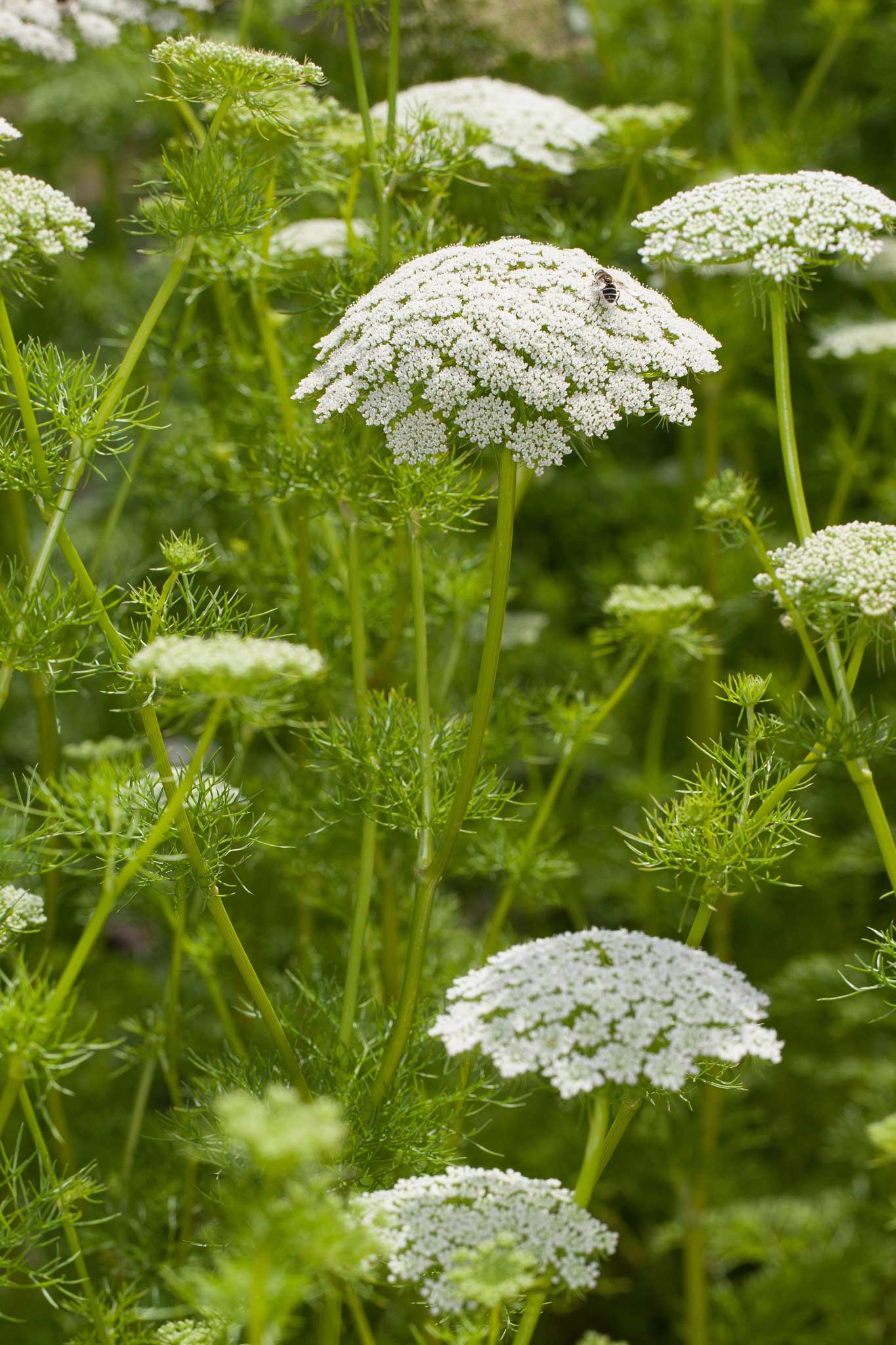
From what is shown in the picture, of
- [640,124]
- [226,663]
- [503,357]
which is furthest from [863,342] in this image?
[226,663]

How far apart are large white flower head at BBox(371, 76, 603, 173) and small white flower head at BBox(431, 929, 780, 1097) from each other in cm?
200

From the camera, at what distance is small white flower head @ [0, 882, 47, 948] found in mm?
2074

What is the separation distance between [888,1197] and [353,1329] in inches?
78.3

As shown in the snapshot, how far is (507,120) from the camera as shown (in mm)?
3092

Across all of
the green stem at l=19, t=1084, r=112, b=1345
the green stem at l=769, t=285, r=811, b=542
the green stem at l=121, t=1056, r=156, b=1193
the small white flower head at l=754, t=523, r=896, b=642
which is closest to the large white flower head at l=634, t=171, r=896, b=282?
the green stem at l=769, t=285, r=811, b=542

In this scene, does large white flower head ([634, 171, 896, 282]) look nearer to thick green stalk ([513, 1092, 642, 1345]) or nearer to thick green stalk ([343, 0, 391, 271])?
thick green stalk ([343, 0, 391, 271])

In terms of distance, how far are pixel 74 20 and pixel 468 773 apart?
255 centimetres

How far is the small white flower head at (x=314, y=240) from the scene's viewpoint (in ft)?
10.0

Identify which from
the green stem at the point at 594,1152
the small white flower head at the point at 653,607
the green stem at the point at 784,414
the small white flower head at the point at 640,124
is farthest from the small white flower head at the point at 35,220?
the green stem at the point at 594,1152

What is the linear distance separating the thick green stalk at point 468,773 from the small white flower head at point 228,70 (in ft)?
2.62

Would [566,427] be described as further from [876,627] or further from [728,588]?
[728,588]

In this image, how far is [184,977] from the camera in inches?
172

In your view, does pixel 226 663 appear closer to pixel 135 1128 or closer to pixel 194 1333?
pixel 194 1333

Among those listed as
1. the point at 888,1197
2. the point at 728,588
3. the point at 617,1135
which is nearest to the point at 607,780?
the point at 728,588
